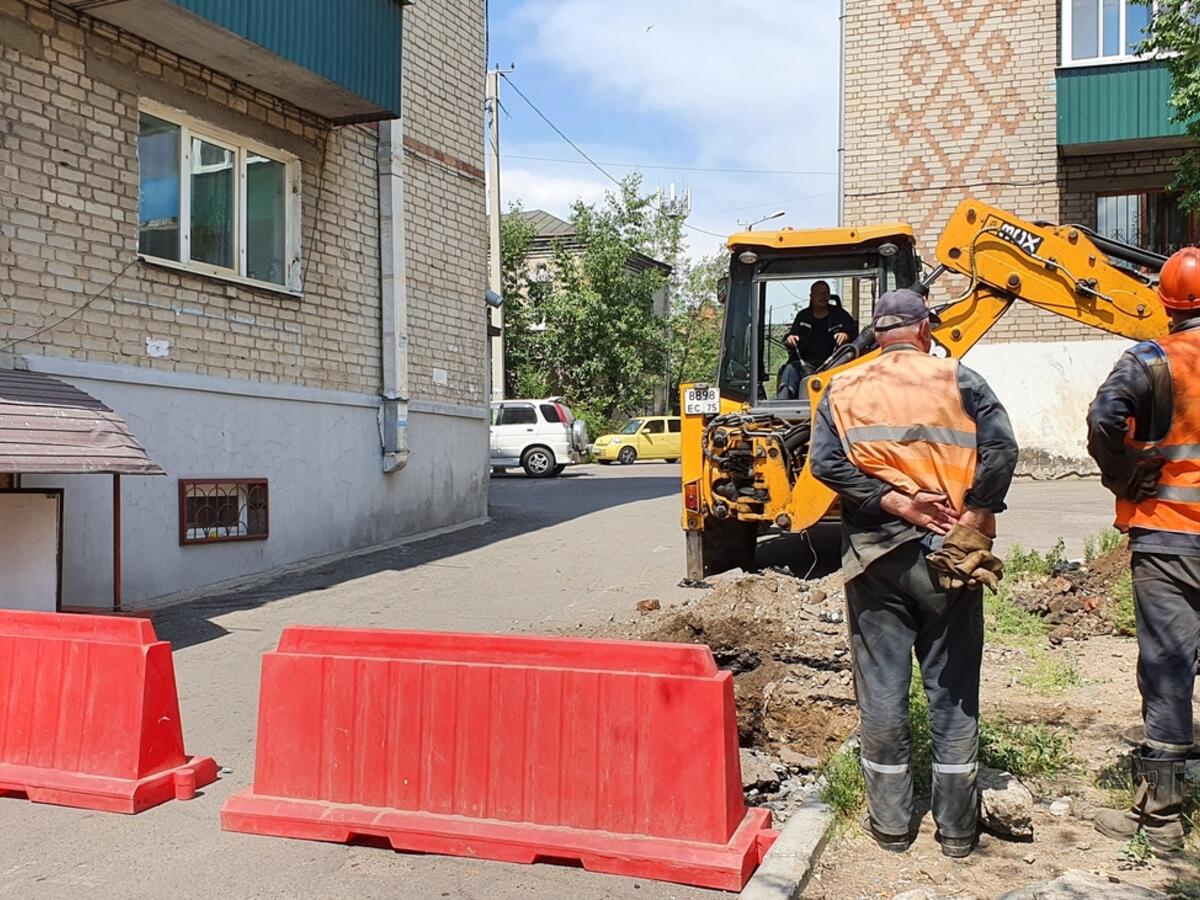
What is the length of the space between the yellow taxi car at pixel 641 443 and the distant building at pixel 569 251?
6769 mm

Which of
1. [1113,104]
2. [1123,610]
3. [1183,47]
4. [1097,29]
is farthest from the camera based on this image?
[1097,29]

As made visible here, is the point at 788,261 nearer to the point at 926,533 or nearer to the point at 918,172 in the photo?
the point at 926,533

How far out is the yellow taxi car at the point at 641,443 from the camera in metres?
32.9

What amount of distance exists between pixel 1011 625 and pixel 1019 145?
1403 centimetres

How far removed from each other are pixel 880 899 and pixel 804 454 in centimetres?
546

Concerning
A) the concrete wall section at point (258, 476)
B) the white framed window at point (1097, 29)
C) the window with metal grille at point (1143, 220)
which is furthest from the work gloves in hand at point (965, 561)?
the window with metal grille at point (1143, 220)

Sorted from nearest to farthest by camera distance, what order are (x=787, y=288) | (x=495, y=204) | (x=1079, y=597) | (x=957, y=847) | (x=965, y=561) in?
(x=965, y=561) → (x=957, y=847) → (x=1079, y=597) → (x=787, y=288) → (x=495, y=204)

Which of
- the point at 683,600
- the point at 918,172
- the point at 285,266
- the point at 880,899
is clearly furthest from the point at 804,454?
the point at 918,172

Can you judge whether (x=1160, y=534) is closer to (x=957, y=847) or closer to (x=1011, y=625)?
A: (x=957, y=847)

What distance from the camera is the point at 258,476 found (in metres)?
11.0

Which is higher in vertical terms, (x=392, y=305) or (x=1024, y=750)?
(x=392, y=305)

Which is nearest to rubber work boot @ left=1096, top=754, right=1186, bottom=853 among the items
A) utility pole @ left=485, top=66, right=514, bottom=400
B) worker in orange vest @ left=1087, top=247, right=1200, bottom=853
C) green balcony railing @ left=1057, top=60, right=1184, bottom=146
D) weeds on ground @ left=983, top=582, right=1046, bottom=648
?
worker in orange vest @ left=1087, top=247, right=1200, bottom=853

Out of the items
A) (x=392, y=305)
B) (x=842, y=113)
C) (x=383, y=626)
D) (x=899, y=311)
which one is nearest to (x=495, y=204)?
(x=842, y=113)

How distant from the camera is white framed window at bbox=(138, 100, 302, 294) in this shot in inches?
396
